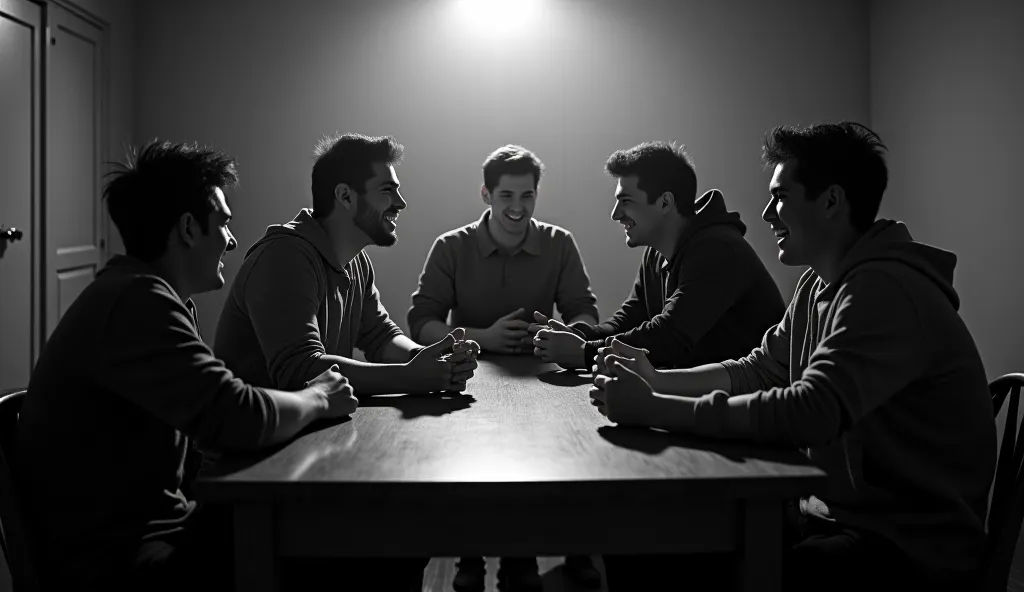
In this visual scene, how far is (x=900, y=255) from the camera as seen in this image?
143cm

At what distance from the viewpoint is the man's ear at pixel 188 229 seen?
1.51 m

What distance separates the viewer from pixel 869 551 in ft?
4.40

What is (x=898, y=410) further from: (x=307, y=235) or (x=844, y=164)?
(x=307, y=235)

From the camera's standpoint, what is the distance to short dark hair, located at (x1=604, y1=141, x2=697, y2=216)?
2537 millimetres

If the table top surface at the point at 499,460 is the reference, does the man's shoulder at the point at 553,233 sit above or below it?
above

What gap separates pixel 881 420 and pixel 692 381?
463 mm

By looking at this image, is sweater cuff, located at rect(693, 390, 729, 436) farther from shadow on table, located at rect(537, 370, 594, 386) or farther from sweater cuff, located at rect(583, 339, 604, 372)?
sweater cuff, located at rect(583, 339, 604, 372)

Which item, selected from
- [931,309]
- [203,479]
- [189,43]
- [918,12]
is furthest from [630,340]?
[189,43]

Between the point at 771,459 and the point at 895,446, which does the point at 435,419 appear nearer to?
the point at 771,459

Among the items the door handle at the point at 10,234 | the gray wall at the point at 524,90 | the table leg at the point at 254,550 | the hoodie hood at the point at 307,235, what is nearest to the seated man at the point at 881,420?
the table leg at the point at 254,550

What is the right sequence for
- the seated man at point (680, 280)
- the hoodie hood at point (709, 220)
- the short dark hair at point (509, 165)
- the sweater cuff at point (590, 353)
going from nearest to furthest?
the sweater cuff at point (590, 353)
the seated man at point (680, 280)
the hoodie hood at point (709, 220)
the short dark hair at point (509, 165)

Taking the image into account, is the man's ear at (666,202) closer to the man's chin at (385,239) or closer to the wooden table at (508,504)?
the man's chin at (385,239)

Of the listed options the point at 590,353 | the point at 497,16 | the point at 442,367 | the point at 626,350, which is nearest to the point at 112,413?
the point at 442,367

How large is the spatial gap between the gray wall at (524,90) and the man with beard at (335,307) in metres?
2.00
